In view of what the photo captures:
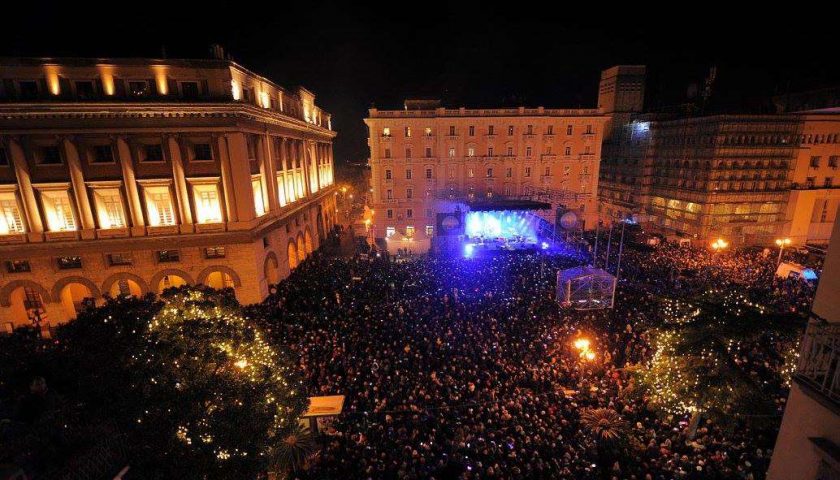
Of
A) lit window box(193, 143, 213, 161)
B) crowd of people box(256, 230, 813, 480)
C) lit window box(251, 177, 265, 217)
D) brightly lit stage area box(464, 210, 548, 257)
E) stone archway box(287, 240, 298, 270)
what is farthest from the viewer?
brightly lit stage area box(464, 210, 548, 257)

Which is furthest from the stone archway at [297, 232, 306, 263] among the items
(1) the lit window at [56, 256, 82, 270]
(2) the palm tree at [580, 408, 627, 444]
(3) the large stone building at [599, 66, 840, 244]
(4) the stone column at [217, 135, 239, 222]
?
(3) the large stone building at [599, 66, 840, 244]

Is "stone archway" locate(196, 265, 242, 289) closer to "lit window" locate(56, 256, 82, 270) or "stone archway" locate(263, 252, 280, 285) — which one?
"stone archway" locate(263, 252, 280, 285)

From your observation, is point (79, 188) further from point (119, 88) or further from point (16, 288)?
point (16, 288)

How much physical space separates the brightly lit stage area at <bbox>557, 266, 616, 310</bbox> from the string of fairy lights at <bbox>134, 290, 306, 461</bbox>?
1453 centimetres

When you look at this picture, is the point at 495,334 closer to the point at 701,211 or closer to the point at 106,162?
the point at 106,162

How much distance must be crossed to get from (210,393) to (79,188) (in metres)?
21.0

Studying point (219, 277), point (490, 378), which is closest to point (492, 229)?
point (219, 277)

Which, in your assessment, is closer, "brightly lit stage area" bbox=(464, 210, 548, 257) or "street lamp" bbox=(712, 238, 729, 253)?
"street lamp" bbox=(712, 238, 729, 253)

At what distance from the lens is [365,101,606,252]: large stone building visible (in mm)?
42219

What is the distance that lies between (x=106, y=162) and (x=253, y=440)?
2178 cm

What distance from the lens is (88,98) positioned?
21234mm

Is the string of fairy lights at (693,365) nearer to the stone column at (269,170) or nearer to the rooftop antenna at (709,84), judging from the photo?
the stone column at (269,170)

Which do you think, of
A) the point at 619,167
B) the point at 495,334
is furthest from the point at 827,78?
the point at 619,167

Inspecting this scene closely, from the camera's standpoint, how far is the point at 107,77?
70.8ft
